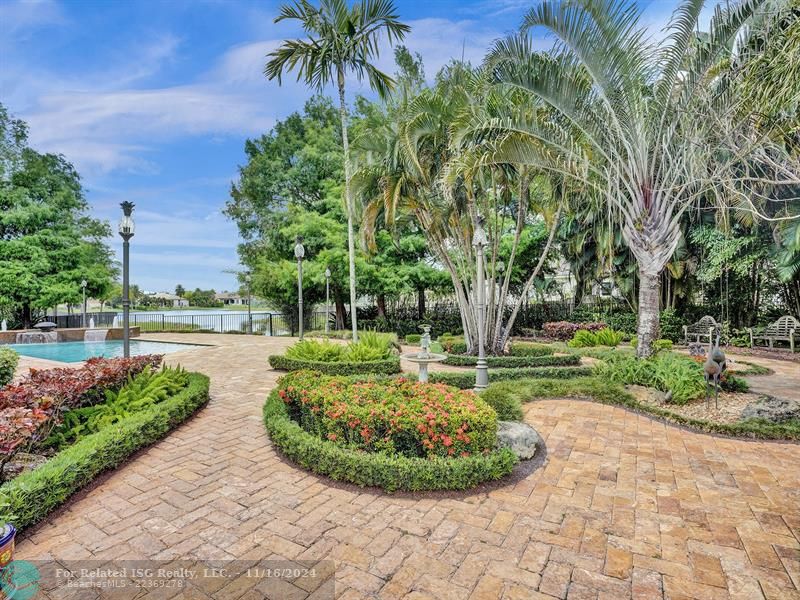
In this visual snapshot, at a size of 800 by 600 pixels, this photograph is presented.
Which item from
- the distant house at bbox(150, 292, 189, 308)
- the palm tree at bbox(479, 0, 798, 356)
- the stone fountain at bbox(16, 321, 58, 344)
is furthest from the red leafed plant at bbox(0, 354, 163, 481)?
the distant house at bbox(150, 292, 189, 308)

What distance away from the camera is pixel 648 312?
273 inches

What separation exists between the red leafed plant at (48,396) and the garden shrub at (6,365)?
2858 mm

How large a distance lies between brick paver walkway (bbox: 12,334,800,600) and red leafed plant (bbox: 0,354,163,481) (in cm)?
73

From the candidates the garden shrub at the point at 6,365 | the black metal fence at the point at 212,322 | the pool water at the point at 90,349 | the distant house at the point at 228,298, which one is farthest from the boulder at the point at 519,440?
the distant house at the point at 228,298

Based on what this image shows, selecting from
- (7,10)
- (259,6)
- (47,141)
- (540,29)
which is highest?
(47,141)

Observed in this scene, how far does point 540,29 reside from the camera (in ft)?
21.7

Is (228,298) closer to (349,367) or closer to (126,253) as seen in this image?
(126,253)

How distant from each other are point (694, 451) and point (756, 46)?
19.3ft

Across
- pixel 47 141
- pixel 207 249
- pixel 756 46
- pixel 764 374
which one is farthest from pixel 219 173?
pixel 764 374

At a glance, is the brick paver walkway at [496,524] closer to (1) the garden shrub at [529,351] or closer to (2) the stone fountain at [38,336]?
(1) the garden shrub at [529,351]

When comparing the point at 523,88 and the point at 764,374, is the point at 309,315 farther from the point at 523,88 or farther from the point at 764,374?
the point at 764,374

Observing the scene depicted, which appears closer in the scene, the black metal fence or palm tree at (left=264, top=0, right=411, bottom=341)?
palm tree at (left=264, top=0, right=411, bottom=341)

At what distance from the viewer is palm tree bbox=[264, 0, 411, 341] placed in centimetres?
867

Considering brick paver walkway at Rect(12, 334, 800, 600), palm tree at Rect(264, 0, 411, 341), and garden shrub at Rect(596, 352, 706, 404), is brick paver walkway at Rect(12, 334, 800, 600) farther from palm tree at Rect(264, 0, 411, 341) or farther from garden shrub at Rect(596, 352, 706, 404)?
palm tree at Rect(264, 0, 411, 341)
